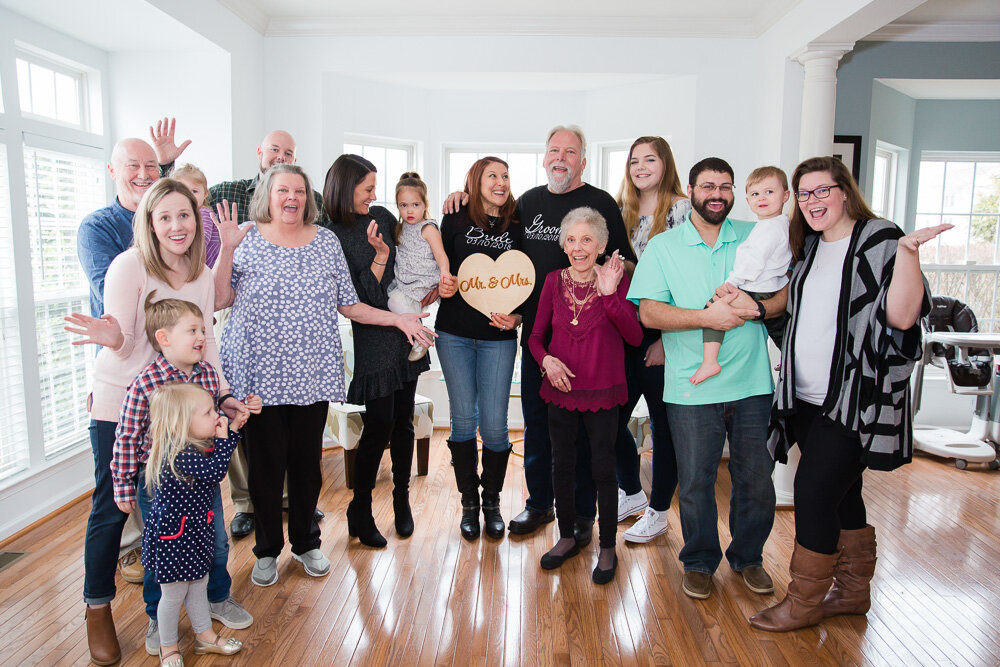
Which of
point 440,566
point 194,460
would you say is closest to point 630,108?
point 440,566

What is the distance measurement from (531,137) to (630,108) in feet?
2.50

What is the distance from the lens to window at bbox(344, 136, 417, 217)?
4738mm

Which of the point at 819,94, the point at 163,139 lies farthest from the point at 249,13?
the point at 819,94

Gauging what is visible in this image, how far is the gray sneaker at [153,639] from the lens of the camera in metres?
1.97

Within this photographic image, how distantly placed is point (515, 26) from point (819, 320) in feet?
9.37

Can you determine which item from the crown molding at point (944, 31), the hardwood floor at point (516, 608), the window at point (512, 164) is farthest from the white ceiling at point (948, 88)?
the hardwood floor at point (516, 608)

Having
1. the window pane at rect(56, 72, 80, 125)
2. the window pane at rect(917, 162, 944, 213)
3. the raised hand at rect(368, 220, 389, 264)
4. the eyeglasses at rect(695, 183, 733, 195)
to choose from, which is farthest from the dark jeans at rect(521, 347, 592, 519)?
the window pane at rect(917, 162, 944, 213)

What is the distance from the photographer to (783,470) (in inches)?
125

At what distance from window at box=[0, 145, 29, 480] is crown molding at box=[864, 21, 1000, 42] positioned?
Result: 4901 mm

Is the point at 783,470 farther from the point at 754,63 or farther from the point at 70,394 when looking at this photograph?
the point at 70,394

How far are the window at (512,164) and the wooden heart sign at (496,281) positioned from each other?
2.62 m

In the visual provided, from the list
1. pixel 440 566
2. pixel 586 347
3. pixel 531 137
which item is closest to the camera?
pixel 586 347

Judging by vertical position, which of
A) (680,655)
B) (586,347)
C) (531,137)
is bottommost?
(680,655)

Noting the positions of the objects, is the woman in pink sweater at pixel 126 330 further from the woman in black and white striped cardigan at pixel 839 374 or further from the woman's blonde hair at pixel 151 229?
the woman in black and white striped cardigan at pixel 839 374
